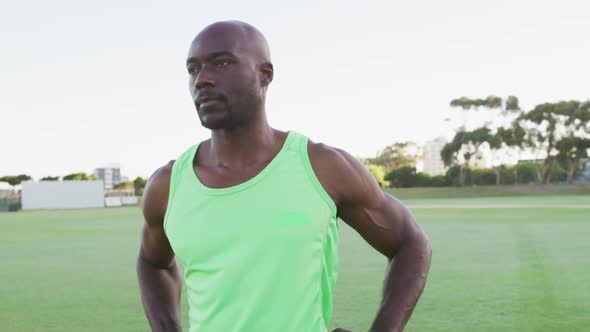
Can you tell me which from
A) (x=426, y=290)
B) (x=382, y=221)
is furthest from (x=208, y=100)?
(x=426, y=290)

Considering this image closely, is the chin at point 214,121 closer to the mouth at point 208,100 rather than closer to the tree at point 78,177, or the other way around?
the mouth at point 208,100

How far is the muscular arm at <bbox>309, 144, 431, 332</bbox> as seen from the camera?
183 cm

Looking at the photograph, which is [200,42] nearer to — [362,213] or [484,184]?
[362,213]

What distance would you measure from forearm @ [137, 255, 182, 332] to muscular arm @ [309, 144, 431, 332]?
60 centimetres

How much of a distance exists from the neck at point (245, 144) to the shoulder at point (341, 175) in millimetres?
123

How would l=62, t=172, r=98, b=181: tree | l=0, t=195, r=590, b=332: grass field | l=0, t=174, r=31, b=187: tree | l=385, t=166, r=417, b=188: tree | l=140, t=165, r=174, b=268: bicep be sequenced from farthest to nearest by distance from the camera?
1. l=62, t=172, r=98, b=181: tree
2. l=0, t=174, r=31, b=187: tree
3. l=385, t=166, r=417, b=188: tree
4. l=0, t=195, r=590, b=332: grass field
5. l=140, t=165, r=174, b=268: bicep

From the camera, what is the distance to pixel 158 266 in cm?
215

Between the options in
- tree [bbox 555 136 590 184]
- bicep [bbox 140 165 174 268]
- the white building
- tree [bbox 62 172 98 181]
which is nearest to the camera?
bicep [bbox 140 165 174 268]

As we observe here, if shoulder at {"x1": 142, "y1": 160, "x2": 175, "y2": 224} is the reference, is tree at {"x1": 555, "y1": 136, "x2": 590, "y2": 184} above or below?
below

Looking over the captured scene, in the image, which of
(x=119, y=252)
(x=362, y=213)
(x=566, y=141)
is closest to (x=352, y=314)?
(x=362, y=213)

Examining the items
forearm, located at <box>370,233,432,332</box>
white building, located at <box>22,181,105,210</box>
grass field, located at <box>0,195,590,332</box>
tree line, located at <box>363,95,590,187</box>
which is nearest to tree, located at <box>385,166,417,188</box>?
tree line, located at <box>363,95,590,187</box>

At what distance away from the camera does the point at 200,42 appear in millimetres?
1817

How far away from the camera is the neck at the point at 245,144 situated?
1864mm

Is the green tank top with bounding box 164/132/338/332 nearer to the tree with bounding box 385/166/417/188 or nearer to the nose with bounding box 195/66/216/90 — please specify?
the nose with bounding box 195/66/216/90
